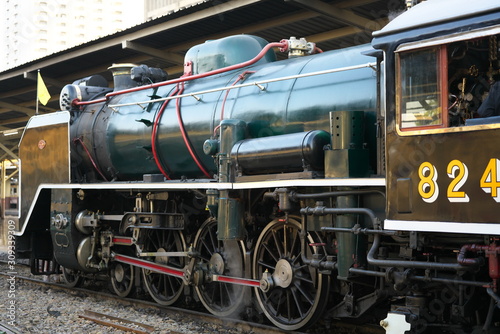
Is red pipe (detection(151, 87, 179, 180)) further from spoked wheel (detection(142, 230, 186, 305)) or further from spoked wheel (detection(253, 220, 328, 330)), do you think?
spoked wheel (detection(253, 220, 328, 330))

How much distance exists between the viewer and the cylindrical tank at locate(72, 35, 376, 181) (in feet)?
22.1

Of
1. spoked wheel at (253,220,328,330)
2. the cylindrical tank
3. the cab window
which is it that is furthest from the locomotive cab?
spoked wheel at (253,220,328,330)

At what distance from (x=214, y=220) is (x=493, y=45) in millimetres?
4446

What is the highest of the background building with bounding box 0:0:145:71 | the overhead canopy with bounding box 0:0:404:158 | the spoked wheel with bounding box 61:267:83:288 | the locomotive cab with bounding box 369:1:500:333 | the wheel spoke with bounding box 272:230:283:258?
the background building with bounding box 0:0:145:71

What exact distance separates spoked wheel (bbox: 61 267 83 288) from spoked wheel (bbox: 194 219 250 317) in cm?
340

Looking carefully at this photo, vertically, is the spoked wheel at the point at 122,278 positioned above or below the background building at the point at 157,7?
below

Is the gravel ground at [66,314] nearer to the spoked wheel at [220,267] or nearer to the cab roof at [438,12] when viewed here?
the spoked wheel at [220,267]

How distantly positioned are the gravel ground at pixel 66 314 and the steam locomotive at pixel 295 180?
0.46 meters

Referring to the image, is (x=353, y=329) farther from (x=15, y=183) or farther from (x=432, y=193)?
(x=15, y=183)

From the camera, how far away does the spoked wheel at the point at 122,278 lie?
1009cm

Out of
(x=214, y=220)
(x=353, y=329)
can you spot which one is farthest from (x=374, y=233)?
(x=214, y=220)

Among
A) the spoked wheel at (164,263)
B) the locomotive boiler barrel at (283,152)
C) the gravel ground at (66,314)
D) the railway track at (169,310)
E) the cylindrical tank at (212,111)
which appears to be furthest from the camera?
the spoked wheel at (164,263)

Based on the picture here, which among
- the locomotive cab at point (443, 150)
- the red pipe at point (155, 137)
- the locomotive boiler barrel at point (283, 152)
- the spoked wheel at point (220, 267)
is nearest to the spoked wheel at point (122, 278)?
the spoked wheel at point (220, 267)

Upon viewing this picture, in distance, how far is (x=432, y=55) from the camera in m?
5.05
